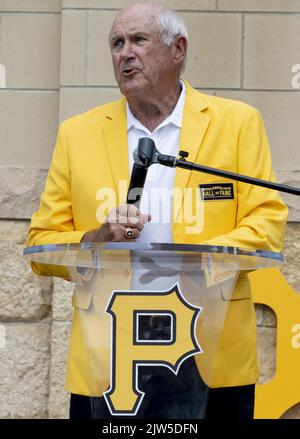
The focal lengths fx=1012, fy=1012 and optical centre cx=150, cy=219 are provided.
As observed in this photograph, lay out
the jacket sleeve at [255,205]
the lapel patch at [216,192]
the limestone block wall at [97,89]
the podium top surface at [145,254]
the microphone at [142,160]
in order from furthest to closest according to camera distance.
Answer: the limestone block wall at [97,89] < the lapel patch at [216,192] < the jacket sleeve at [255,205] < the microphone at [142,160] < the podium top surface at [145,254]

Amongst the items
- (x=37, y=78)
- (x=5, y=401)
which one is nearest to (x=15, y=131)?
(x=37, y=78)

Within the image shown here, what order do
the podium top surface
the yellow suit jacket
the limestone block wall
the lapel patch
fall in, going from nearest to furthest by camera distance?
the podium top surface → the yellow suit jacket → the lapel patch → the limestone block wall

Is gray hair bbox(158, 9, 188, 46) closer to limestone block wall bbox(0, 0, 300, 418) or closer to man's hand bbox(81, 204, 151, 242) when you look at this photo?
man's hand bbox(81, 204, 151, 242)

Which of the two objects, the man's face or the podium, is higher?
the man's face

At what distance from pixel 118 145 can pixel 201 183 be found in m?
0.31

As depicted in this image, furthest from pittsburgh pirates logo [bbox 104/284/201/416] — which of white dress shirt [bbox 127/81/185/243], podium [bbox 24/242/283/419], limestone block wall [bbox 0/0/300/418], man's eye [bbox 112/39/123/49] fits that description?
limestone block wall [bbox 0/0/300/418]

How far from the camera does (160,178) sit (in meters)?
3.13

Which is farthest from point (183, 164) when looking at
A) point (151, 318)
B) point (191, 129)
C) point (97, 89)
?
point (97, 89)

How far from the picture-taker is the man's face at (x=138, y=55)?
3125mm

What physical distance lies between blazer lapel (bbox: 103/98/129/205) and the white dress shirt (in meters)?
0.02

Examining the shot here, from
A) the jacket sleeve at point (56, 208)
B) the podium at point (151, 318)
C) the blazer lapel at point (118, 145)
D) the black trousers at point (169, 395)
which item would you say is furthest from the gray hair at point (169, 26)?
the black trousers at point (169, 395)

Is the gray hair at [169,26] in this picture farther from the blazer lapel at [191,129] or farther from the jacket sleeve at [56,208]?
the jacket sleeve at [56,208]

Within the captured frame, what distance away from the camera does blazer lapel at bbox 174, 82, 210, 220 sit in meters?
3.06

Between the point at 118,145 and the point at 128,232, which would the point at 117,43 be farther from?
the point at 128,232
